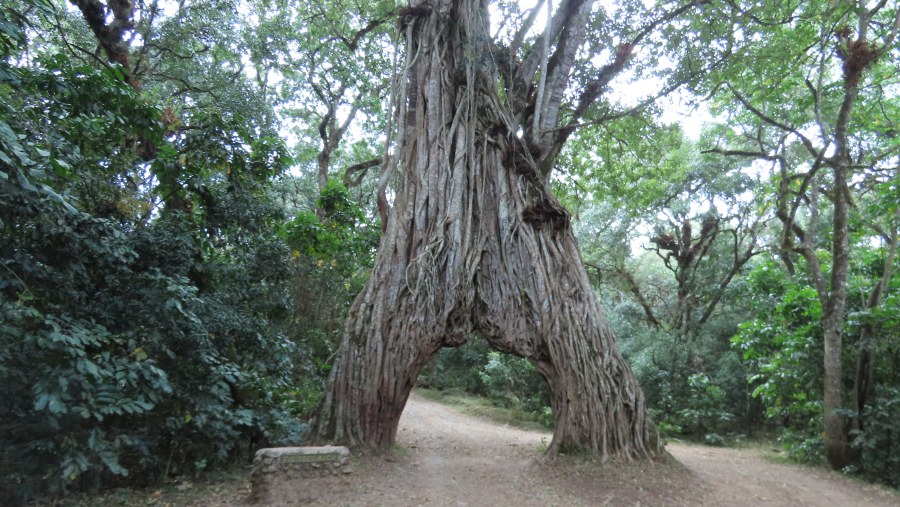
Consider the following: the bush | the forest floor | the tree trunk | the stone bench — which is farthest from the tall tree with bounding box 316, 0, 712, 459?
the bush

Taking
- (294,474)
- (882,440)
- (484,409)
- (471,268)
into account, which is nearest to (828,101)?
(882,440)

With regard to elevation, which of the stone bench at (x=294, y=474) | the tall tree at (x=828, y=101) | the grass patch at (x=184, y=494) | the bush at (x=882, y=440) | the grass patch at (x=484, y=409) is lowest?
the grass patch at (x=184, y=494)

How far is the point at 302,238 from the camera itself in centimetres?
870

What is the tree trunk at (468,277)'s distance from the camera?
→ 6984mm

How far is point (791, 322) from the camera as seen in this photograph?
991 centimetres

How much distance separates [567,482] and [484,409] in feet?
26.1

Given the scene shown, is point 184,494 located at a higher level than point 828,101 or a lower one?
lower

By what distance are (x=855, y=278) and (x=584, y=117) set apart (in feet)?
19.2

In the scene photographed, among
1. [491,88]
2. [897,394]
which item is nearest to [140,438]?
[491,88]

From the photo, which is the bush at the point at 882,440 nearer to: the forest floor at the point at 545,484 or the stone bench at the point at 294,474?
the forest floor at the point at 545,484

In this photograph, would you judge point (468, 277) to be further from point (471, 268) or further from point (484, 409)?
point (484, 409)

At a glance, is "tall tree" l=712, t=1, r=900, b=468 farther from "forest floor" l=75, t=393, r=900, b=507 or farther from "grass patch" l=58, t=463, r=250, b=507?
"grass patch" l=58, t=463, r=250, b=507

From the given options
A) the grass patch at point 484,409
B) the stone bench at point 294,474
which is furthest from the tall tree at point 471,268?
the grass patch at point 484,409

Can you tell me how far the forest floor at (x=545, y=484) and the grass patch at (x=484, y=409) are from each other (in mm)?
4131
